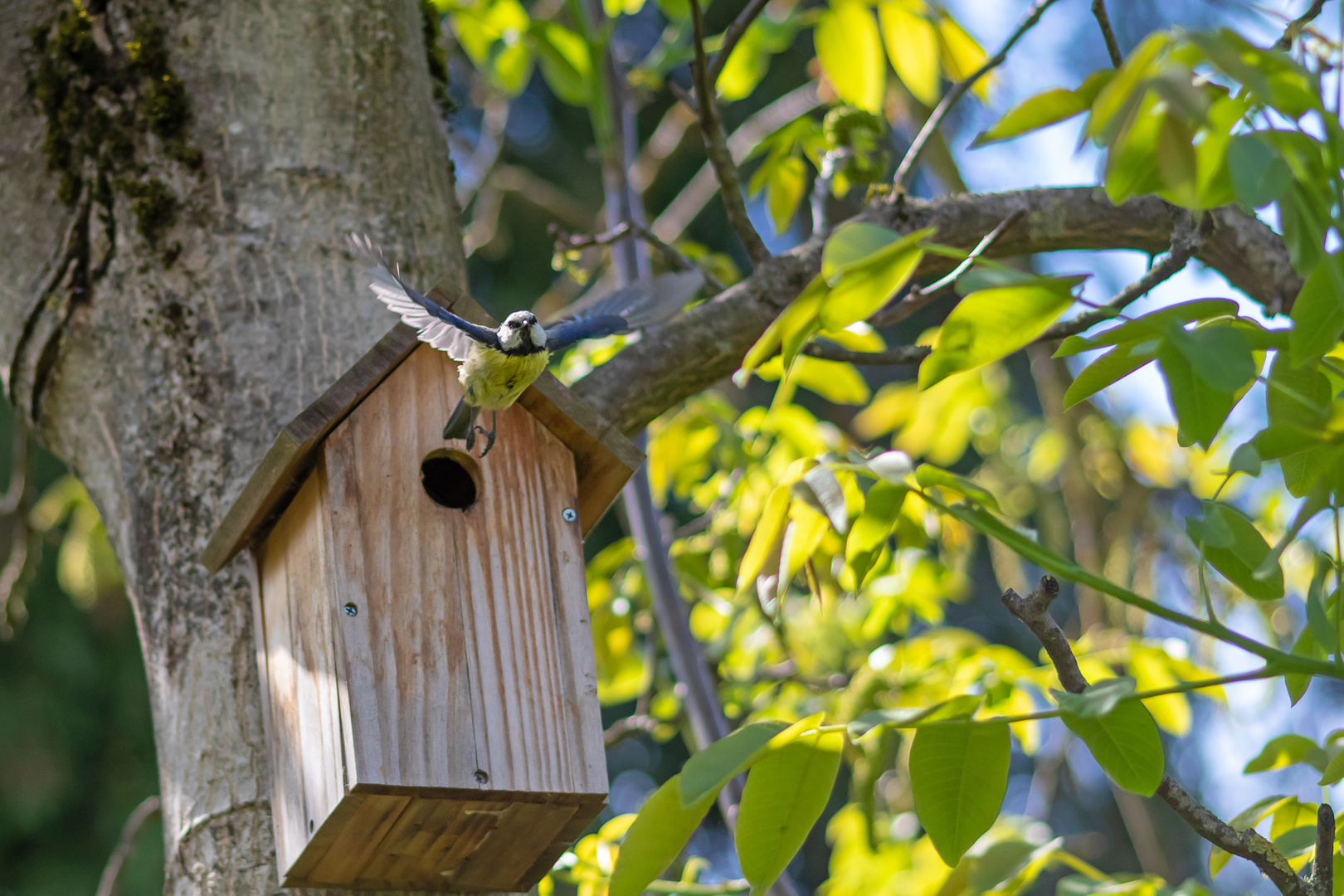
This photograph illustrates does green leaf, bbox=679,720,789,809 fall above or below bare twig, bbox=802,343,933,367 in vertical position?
below

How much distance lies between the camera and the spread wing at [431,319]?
5.64 feet

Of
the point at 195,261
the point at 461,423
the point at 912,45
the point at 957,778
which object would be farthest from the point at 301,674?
the point at 912,45

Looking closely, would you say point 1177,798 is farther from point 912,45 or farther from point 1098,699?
point 912,45

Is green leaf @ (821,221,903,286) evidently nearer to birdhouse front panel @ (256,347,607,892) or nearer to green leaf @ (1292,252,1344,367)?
green leaf @ (1292,252,1344,367)

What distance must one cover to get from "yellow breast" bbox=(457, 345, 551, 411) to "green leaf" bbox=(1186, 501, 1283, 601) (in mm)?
945

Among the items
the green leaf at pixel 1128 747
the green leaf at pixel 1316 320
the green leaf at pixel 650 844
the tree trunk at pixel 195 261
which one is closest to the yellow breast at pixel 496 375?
the tree trunk at pixel 195 261

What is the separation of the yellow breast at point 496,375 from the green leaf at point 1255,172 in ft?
3.46

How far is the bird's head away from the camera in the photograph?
181cm

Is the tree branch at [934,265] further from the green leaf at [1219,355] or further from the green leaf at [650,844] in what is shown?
the green leaf at [1219,355]

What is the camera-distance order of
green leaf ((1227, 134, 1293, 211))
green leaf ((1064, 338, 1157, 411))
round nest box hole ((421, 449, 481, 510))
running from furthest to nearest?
round nest box hole ((421, 449, 481, 510))
green leaf ((1064, 338, 1157, 411))
green leaf ((1227, 134, 1293, 211))

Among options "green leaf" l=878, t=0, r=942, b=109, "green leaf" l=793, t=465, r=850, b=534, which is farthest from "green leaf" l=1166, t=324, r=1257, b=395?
"green leaf" l=878, t=0, r=942, b=109

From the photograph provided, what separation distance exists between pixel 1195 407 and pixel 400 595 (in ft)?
3.38

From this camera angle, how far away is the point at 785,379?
1166mm

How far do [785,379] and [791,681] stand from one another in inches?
77.1
